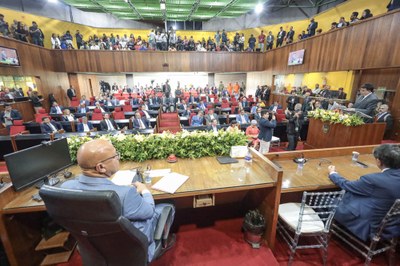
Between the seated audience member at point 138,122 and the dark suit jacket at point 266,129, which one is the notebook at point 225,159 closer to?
the dark suit jacket at point 266,129

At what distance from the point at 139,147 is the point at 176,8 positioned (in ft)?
42.3

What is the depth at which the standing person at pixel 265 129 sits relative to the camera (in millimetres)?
4609

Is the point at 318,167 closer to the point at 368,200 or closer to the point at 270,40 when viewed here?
the point at 368,200

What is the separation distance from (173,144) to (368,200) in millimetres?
2206

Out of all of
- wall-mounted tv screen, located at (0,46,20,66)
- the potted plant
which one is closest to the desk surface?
the potted plant

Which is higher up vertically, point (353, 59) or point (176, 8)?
point (176, 8)

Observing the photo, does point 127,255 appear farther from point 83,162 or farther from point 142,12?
point 142,12

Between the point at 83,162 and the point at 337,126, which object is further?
the point at 337,126

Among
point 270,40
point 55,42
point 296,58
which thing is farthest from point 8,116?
point 270,40

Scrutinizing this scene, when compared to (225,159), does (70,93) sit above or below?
above

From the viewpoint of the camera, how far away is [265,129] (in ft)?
15.7

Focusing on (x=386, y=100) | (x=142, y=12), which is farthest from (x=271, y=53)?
(x=142, y=12)

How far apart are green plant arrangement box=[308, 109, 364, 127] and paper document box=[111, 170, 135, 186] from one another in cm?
458

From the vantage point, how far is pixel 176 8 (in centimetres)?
1262
